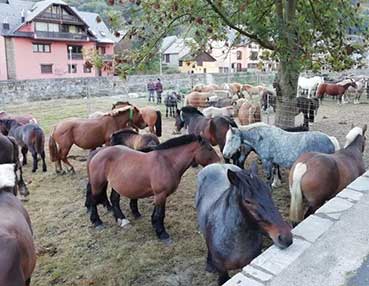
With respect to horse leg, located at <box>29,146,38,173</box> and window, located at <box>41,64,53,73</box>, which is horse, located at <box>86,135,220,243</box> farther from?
window, located at <box>41,64,53,73</box>

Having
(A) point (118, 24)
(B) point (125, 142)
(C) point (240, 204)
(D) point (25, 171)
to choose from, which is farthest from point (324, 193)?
(D) point (25, 171)

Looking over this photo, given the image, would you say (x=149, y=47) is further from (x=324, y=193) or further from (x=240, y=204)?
(x=240, y=204)

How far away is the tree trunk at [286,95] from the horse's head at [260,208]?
5298 mm

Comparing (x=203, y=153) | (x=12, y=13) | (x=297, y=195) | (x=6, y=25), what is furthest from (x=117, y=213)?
(x=12, y=13)

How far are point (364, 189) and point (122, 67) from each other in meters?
4.15

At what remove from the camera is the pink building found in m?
31.4

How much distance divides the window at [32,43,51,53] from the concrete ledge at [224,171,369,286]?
113 ft


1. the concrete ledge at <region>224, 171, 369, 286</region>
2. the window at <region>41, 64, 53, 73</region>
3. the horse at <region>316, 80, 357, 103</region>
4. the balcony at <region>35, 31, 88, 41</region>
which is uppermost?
the balcony at <region>35, 31, 88, 41</region>

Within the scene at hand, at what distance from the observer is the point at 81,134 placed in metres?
7.27

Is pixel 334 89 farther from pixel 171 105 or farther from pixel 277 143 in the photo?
pixel 277 143

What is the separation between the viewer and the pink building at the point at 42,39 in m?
31.4

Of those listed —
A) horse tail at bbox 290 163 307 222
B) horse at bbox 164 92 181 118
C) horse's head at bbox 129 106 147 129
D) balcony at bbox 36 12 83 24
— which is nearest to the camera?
horse tail at bbox 290 163 307 222

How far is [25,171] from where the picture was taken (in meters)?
7.62

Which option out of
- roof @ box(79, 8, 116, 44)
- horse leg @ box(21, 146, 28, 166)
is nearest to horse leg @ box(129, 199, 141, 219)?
horse leg @ box(21, 146, 28, 166)
